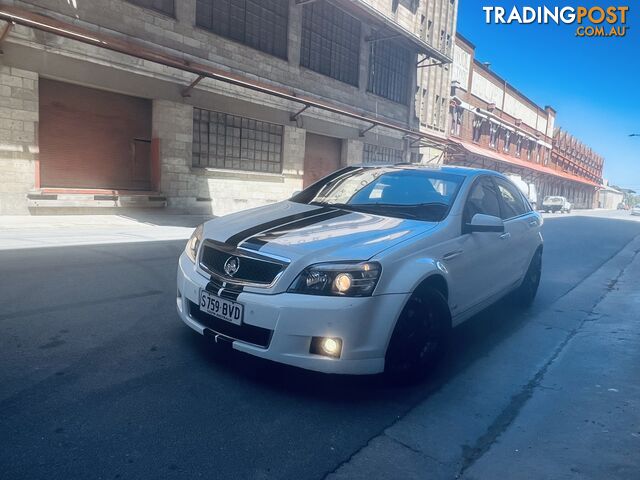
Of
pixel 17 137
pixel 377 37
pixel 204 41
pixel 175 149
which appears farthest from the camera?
pixel 377 37

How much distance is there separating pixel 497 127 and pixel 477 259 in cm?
3845

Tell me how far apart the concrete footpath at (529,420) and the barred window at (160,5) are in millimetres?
12388

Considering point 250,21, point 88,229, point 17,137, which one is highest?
point 250,21

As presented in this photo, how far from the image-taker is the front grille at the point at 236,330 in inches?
118

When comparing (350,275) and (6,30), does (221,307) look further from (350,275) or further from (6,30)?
(6,30)

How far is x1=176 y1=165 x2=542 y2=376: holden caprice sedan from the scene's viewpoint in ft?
9.64

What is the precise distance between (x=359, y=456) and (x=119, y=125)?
12052mm

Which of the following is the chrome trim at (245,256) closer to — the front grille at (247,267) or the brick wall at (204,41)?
the front grille at (247,267)

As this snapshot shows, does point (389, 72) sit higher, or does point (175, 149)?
point (389, 72)

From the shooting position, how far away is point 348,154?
2081 cm

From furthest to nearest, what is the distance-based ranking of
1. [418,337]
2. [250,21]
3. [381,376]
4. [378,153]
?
[378,153] → [250,21] → [381,376] → [418,337]

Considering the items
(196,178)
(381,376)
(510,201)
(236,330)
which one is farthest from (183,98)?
(381,376)

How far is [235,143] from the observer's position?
15719mm

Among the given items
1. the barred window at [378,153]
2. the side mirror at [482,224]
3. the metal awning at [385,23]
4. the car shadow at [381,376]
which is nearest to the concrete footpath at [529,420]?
the car shadow at [381,376]
